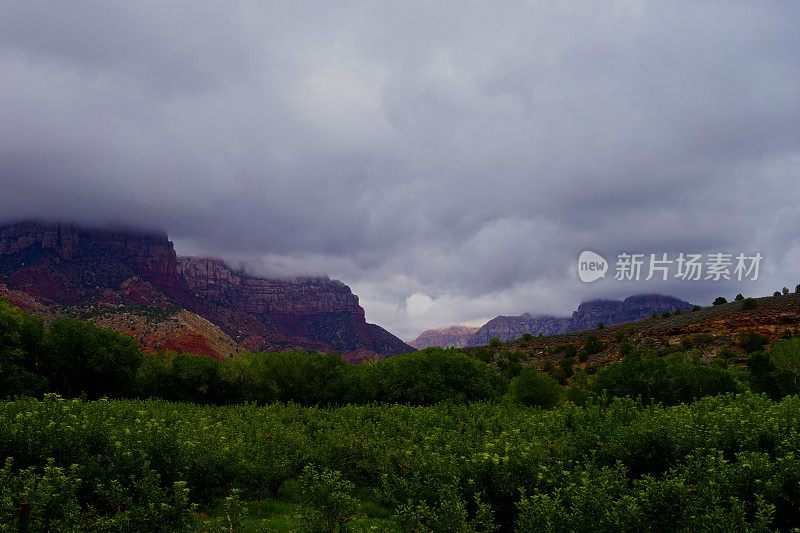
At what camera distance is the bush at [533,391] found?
41375 mm

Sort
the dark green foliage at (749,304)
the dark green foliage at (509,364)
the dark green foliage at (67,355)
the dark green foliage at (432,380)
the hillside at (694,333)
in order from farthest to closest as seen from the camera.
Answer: the dark green foliage at (749,304)
the dark green foliage at (509,364)
the hillside at (694,333)
the dark green foliage at (67,355)
the dark green foliage at (432,380)

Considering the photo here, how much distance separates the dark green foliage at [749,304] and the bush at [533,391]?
52.3 m

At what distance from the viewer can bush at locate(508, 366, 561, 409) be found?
41375 mm

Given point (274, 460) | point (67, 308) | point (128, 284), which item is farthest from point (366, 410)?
point (128, 284)

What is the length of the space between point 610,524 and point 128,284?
192 metres

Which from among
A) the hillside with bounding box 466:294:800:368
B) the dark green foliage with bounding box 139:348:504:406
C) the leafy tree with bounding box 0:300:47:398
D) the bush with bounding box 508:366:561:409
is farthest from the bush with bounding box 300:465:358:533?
the hillside with bounding box 466:294:800:368

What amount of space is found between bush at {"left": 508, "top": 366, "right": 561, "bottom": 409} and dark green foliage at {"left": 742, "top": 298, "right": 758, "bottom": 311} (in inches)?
2057

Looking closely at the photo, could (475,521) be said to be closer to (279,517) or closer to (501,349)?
(279,517)

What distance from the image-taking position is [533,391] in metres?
41.4

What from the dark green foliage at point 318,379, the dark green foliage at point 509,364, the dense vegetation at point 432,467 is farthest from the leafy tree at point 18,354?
→ the dark green foliage at point 509,364

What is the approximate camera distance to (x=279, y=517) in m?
16.4

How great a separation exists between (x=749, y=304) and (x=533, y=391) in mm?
55453

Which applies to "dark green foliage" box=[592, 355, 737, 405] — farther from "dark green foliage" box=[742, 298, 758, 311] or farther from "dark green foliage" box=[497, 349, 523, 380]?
"dark green foliage" box=[742, 298, 758, 311]

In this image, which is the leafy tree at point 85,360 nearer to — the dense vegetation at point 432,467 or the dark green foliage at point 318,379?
the dark green foliage at point 318,379
